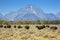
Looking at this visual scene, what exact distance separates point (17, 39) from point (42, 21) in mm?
147503

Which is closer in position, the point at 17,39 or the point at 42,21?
the point at 17,39

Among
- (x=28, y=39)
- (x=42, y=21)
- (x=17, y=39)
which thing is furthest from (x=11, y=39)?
(x=42, y=21)

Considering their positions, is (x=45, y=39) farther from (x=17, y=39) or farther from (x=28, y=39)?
(x=17, y=39)

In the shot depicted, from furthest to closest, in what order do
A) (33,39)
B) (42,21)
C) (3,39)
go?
(42,21), (3,39), (33,39)

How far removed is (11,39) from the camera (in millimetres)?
24188

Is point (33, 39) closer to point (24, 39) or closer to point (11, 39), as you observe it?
point (24, 39)

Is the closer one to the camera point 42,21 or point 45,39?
point 45,39

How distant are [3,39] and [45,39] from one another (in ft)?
22.3

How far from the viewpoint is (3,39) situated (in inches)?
968

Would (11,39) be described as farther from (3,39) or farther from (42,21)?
(42,21)

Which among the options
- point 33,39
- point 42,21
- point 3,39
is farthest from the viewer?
point 42,21

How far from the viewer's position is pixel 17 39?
24875mm

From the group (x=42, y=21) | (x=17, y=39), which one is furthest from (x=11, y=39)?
(x=42, y=21)

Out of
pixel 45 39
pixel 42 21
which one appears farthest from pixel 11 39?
pixel 42 21
